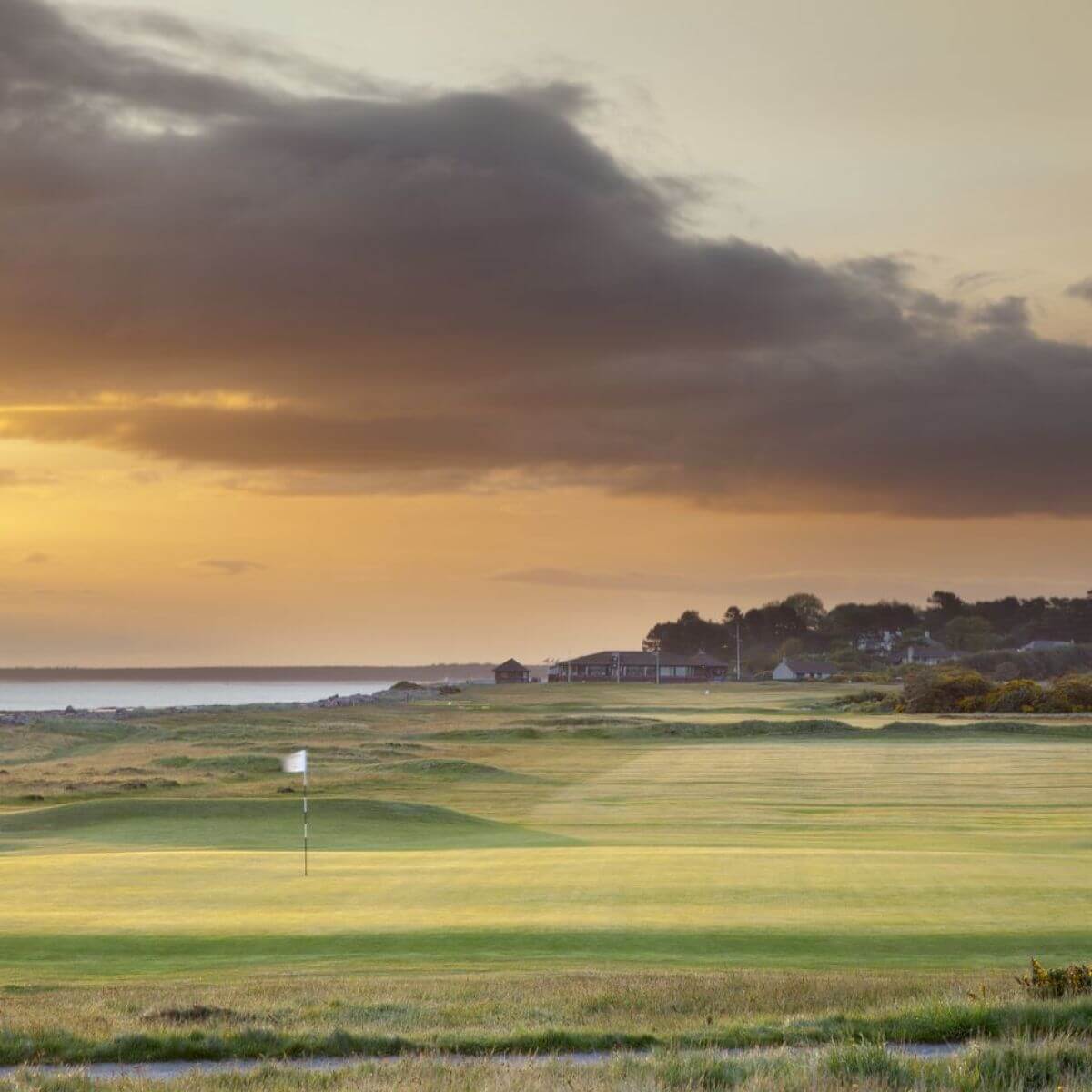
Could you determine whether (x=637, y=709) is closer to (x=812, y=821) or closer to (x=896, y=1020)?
(x=812, y=821)

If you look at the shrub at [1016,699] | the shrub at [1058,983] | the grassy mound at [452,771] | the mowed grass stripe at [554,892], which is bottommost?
the shrub at [1016,699]

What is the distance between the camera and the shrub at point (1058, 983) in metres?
12.9

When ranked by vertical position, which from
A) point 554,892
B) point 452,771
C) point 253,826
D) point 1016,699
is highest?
point 554,892

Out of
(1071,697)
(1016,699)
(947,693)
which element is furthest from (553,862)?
(947,693)

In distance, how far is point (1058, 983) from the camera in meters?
13.0

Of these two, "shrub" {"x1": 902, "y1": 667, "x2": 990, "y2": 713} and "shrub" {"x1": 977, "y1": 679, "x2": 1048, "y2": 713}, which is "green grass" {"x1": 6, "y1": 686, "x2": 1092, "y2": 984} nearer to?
"shrub" {"x1": 977, "y1": 679, "x2": 1048, "y2": 713}

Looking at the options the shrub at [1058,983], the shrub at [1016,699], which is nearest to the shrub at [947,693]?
the shrub at [1016,699]

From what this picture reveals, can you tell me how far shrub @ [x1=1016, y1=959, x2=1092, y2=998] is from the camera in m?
12.9

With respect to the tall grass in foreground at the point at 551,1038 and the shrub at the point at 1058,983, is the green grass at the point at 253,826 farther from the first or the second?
the shrub at the point at 1058,983

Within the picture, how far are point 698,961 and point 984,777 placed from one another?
47336 mm

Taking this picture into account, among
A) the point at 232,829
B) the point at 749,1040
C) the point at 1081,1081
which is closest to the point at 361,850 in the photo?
the point at 232,829

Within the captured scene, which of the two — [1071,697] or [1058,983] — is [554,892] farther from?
[1071,697]

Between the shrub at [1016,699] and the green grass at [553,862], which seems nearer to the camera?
the green grass at [553,862]

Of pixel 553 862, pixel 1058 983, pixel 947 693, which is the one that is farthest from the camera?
pixel 947 693
